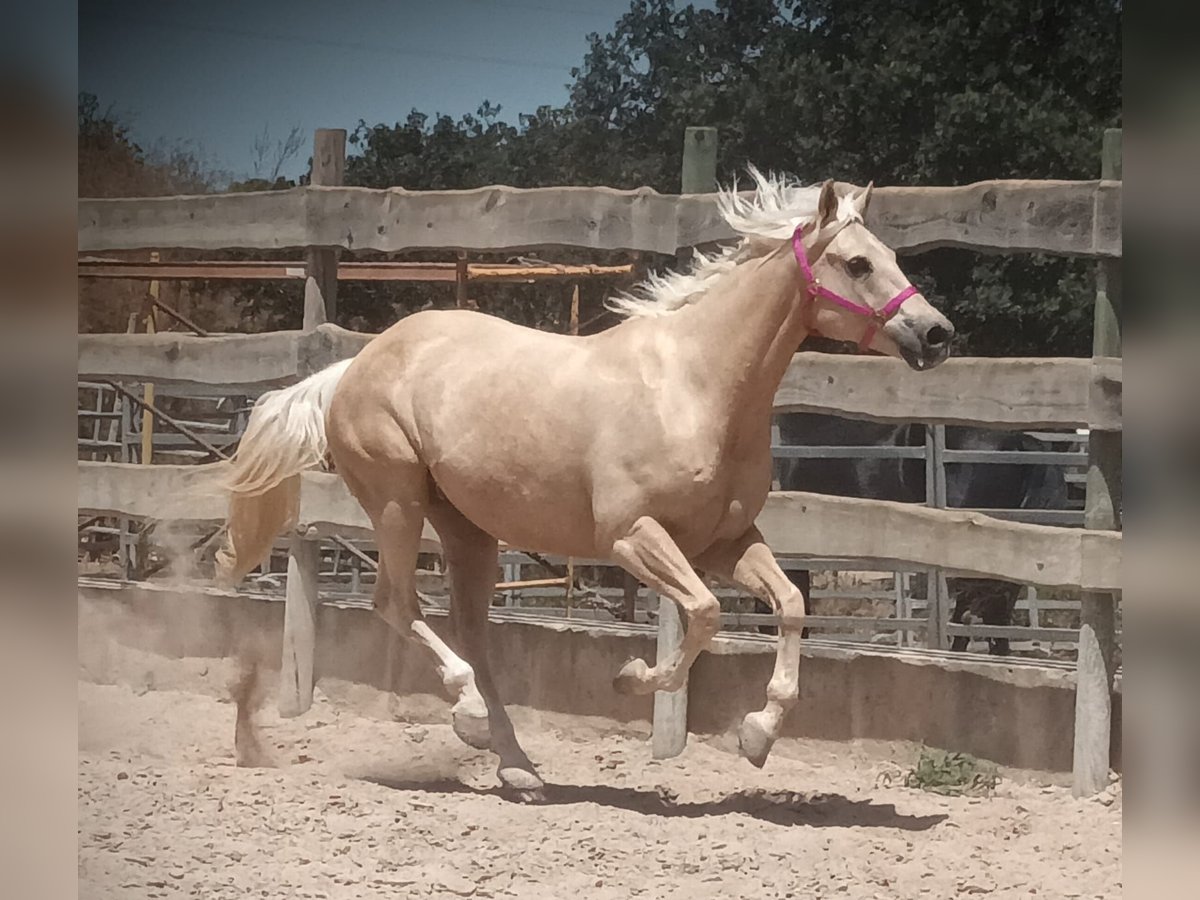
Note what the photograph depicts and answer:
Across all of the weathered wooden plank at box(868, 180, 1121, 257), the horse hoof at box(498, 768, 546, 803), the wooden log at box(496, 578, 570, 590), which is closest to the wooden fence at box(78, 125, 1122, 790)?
the weathered wooden plank at box(868, 180, 1121, 257)

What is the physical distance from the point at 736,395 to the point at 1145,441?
0.75 metres

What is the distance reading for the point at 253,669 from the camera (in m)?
3.43

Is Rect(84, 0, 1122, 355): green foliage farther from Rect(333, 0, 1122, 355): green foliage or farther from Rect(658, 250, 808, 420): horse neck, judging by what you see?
Rect(658, 250, 808, 420): horse neck

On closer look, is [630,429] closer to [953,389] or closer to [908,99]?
[953,389]

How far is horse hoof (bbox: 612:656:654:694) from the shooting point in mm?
2875

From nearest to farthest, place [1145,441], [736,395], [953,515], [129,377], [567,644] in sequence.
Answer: [1145,441], [736,395], [953,515], [567,644], [129,377]

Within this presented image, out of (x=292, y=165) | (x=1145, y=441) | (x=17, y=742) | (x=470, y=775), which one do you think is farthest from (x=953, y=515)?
(x=17, y=742)

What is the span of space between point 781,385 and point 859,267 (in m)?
0.41

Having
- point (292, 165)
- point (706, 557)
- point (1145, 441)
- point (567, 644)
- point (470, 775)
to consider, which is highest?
point (292, 165)

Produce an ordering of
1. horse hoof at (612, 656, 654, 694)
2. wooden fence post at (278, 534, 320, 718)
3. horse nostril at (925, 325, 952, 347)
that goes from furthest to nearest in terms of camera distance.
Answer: wooden fence post at (278, 534, 320, 718) → horse hoof at (612, 656, 654, 694) → horse nostril at (925, 325, 952, 347)

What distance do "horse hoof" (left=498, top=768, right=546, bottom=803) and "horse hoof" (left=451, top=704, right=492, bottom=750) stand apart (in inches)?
3.0

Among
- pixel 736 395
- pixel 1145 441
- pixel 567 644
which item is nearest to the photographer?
pixel 1145 441

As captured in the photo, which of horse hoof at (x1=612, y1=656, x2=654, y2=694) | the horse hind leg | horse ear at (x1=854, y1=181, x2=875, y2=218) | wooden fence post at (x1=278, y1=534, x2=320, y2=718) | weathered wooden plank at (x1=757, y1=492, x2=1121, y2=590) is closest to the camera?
horse ear at (x1=854, y1=181, x2=875, y2=218)

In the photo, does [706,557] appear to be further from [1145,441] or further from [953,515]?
[1145,441]
